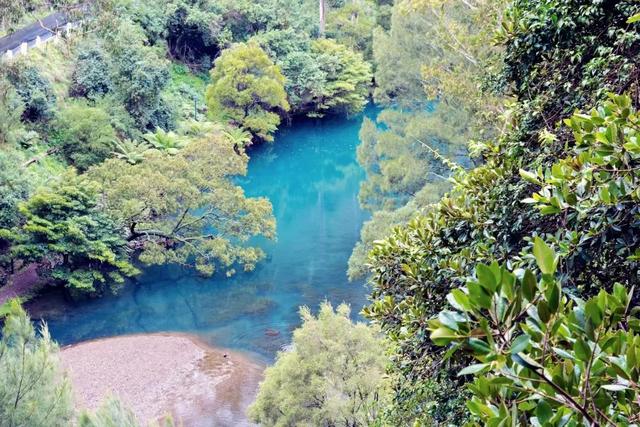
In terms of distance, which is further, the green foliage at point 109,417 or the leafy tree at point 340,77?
the leafy tree at point 340,77

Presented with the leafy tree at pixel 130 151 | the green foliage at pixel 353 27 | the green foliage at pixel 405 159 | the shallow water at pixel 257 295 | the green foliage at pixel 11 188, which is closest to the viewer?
the green foliage at pixel 405 159

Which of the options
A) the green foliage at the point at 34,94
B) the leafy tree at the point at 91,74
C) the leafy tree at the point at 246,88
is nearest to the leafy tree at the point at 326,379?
the green foliage at the point at 34,94

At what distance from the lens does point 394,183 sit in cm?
1147

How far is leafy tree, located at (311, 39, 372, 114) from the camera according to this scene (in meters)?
23.0

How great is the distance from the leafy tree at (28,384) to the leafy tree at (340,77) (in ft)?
60.8

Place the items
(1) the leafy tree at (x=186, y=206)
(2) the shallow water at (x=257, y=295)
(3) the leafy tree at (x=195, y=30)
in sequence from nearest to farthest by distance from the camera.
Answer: (2) the shallow water at (x=257, y=295), (1) the leafy tree at (x=186, y=206), (3) the leafy tree at (x=195, y=30)

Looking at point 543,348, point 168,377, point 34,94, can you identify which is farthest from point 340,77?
point 543,348

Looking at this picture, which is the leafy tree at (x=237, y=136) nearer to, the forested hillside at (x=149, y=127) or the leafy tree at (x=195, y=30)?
the forested hillside at (x=149, y=127)

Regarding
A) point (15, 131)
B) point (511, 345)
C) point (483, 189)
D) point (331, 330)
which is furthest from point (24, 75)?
point (511, 345)

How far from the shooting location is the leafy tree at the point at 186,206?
480 inches

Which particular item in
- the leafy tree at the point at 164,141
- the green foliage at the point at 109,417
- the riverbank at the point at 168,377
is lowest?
the riverbank at the point at 168,377

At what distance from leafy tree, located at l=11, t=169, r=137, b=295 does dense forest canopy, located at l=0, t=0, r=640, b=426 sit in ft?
0.15

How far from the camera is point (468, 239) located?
3113 mm

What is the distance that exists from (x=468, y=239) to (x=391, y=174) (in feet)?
27.3
